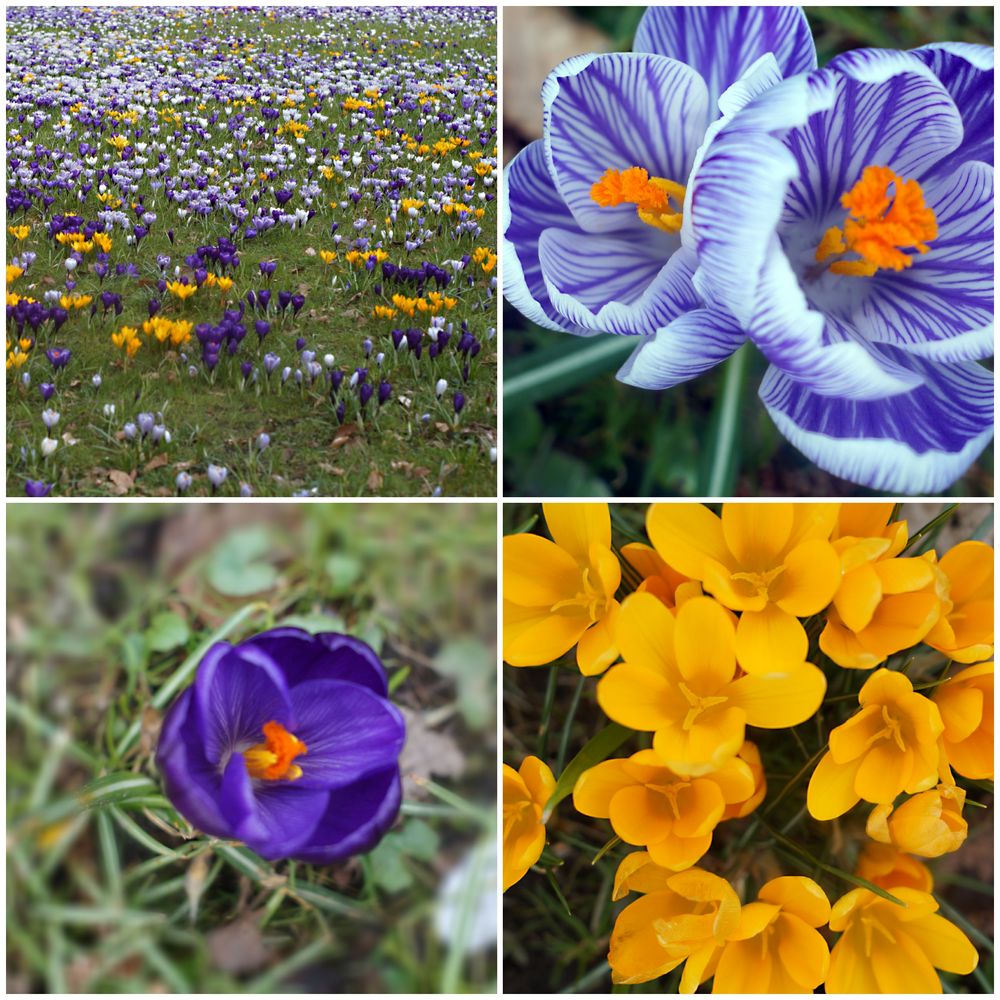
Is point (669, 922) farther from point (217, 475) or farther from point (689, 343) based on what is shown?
point (217, 475)

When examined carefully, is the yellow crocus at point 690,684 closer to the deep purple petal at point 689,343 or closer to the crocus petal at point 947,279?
the deep purple petal at point 689,343

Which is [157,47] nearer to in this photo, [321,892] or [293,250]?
[293,250]

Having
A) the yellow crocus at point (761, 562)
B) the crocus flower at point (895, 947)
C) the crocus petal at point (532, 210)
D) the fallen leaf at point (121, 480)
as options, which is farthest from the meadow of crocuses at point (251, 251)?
the crocus flower at point (895, 947)

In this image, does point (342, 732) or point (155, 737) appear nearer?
point (342, 732)

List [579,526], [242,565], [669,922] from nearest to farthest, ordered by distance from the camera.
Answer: [669,922] < [579,526] < [242,565]

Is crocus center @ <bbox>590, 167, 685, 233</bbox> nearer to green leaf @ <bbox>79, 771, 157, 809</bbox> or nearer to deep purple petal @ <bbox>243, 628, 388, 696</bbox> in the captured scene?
deep purple petal @ <bbox>243, 628, 388, 696</bbox>

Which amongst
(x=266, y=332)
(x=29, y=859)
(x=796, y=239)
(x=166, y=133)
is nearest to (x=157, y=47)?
(x=166, y=133)

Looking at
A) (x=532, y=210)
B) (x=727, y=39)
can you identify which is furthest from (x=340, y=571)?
(x=727, y=39)
